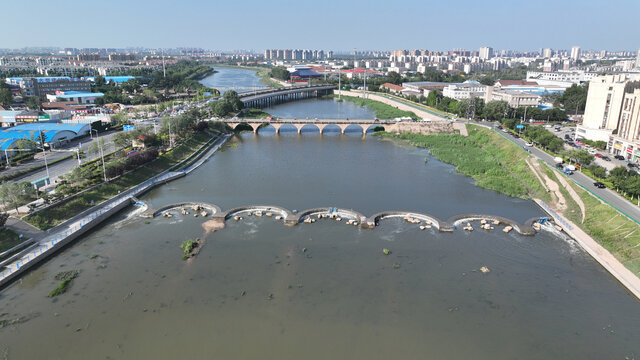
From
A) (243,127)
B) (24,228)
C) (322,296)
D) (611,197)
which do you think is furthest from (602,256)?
(243,127)

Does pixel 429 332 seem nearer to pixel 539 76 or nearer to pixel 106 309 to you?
pixel 106 309

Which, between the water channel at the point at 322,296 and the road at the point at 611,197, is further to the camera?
the road at the point at 611,197

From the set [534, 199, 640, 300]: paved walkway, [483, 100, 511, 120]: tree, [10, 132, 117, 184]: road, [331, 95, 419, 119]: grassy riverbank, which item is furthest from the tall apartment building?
[10, 132, 117, 184]: road

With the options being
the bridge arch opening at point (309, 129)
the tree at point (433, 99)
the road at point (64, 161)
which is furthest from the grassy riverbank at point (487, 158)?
the road at point (64, 161)


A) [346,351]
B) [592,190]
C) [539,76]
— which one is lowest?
[346,351]

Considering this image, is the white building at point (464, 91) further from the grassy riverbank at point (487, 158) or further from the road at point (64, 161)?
the road at point (64, 161)

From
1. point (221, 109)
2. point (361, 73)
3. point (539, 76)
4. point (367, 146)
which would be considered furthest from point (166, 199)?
point (361, 73)

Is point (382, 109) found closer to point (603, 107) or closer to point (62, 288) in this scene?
point (603, 107)
